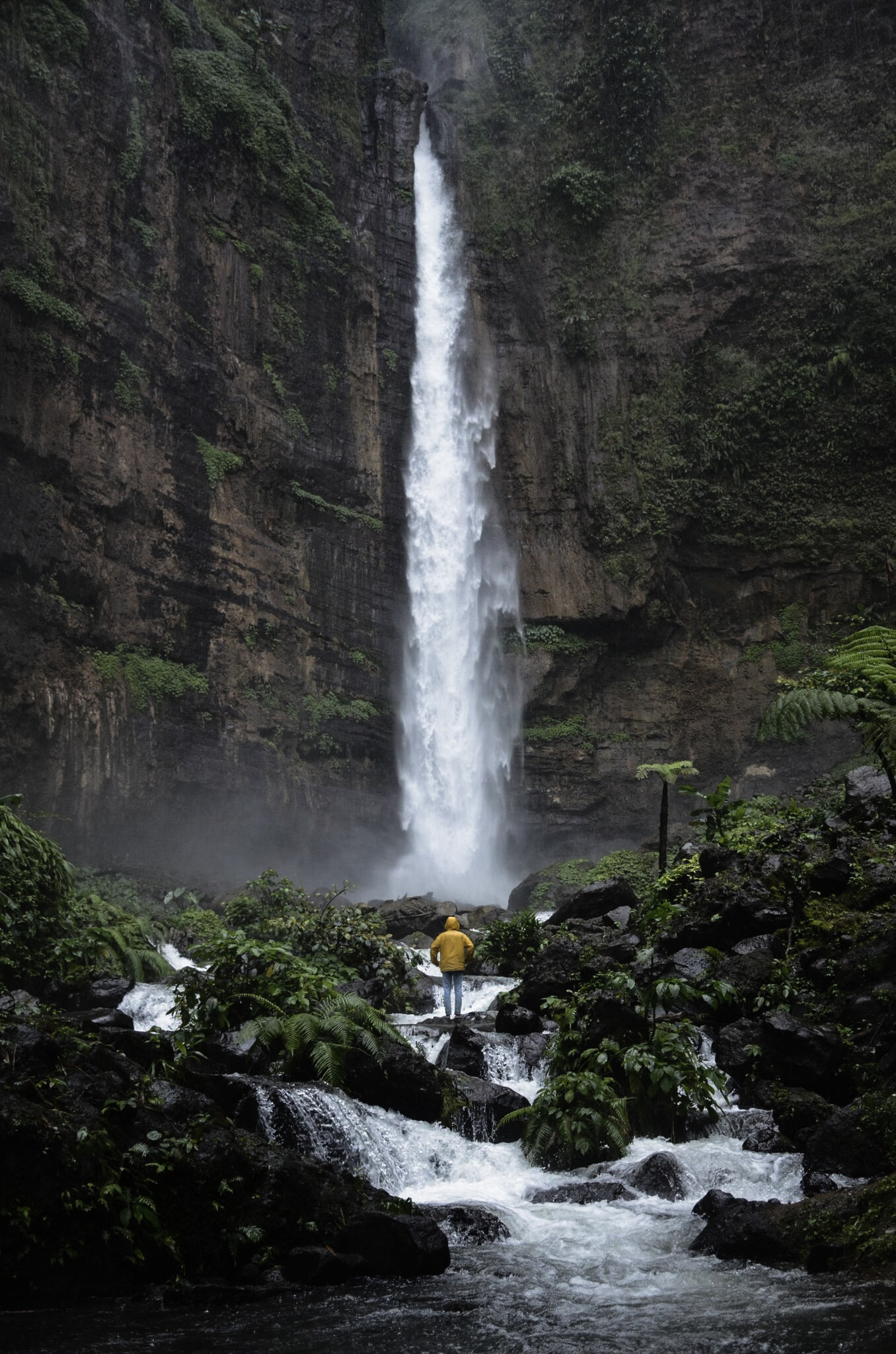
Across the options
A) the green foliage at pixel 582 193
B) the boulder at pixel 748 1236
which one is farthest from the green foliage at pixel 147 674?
the green foliage at pixel 582 193

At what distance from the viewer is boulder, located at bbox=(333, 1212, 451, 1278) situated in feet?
16.1

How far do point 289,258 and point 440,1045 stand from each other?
21.7 metres

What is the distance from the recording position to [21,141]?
2014 cm

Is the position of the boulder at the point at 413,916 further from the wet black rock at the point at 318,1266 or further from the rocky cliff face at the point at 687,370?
the wet black rock at the point at 318,1266

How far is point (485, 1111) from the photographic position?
776 cm

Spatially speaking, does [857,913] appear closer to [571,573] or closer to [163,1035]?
[163,1035]

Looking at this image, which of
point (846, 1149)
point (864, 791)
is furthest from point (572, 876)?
point (846, 1149)

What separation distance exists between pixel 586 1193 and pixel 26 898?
Result: 620 centimetres

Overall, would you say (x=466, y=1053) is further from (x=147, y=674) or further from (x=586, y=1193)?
(x=147, y=674)

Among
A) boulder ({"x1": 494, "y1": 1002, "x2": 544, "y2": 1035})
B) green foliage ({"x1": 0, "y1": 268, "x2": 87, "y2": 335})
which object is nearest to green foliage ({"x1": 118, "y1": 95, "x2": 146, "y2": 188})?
green foliage ({"x1": 0, "y1": 268, "x2": 87, "y2": 335})

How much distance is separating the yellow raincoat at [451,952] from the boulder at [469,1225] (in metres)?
4.90

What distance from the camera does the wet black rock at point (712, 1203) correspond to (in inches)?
216

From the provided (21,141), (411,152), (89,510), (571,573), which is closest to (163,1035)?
(89,510)

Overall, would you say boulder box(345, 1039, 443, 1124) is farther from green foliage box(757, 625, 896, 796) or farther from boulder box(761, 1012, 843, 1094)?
green foliage box(757, 625, 896, 796)
